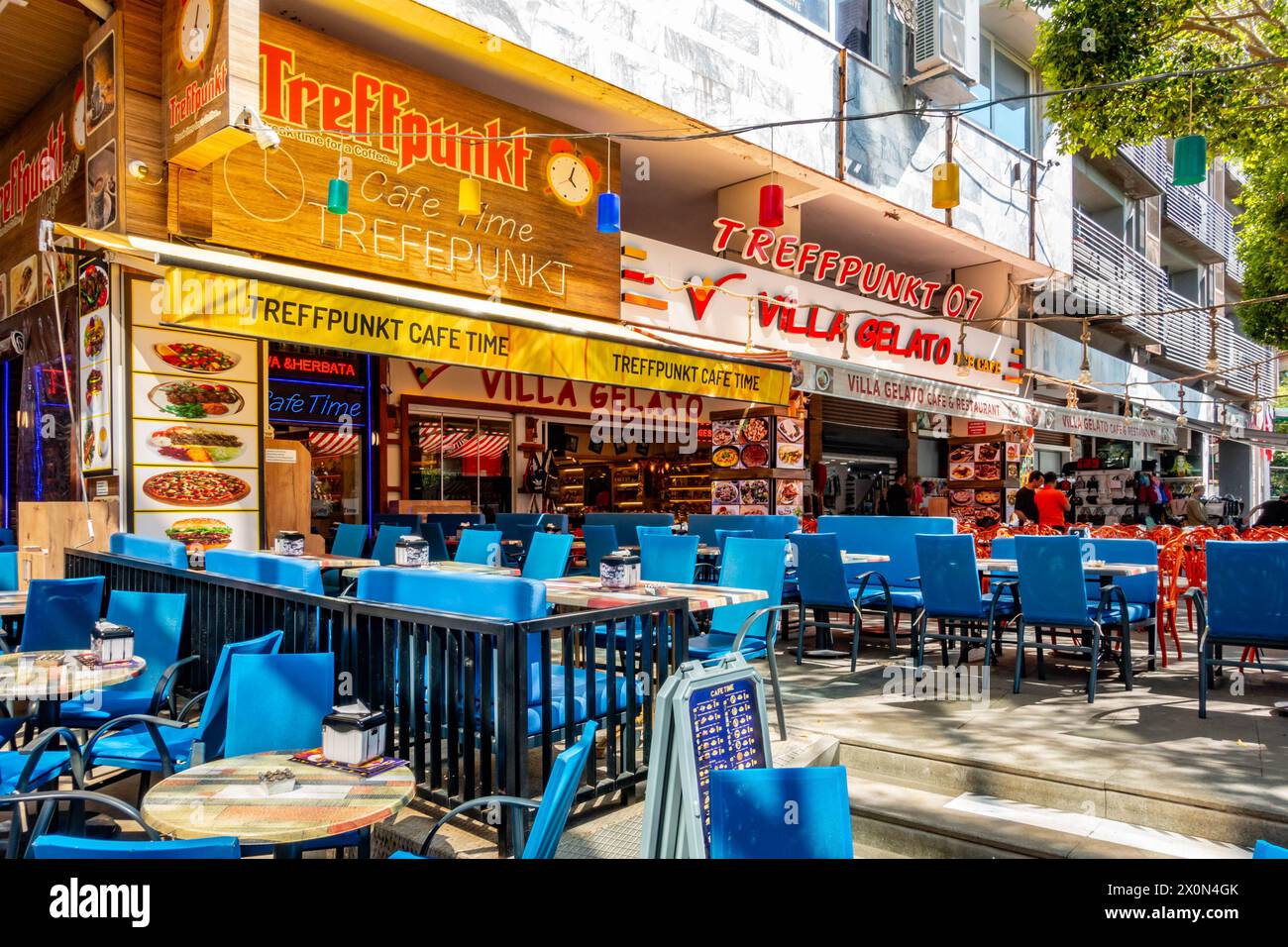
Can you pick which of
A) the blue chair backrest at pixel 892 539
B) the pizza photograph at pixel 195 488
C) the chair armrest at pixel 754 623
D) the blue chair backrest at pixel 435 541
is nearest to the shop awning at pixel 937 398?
the blue chair backrest at pixel 892 539

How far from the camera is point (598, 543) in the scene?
27.6 ft

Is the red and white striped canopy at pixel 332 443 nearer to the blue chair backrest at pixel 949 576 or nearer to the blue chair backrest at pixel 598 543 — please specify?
the blue chair backrest at pixel 598 543

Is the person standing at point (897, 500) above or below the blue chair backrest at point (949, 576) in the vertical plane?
→ above

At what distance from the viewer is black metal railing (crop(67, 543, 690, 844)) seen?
305 centimetres

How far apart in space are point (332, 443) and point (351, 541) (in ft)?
10.1

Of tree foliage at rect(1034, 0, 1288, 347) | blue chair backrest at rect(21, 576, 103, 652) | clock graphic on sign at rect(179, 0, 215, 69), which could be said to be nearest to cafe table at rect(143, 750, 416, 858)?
blue chair backrest at rect(21, 576, 103, 652)

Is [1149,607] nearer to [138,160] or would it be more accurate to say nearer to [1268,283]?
[138,160]

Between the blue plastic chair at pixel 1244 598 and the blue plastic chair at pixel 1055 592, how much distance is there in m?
0.64

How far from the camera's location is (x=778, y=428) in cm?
1123

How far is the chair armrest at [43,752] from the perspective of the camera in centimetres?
287

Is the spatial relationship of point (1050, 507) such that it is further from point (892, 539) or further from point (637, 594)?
point (637, 594)

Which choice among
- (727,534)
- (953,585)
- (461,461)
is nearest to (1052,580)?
(953,585)
